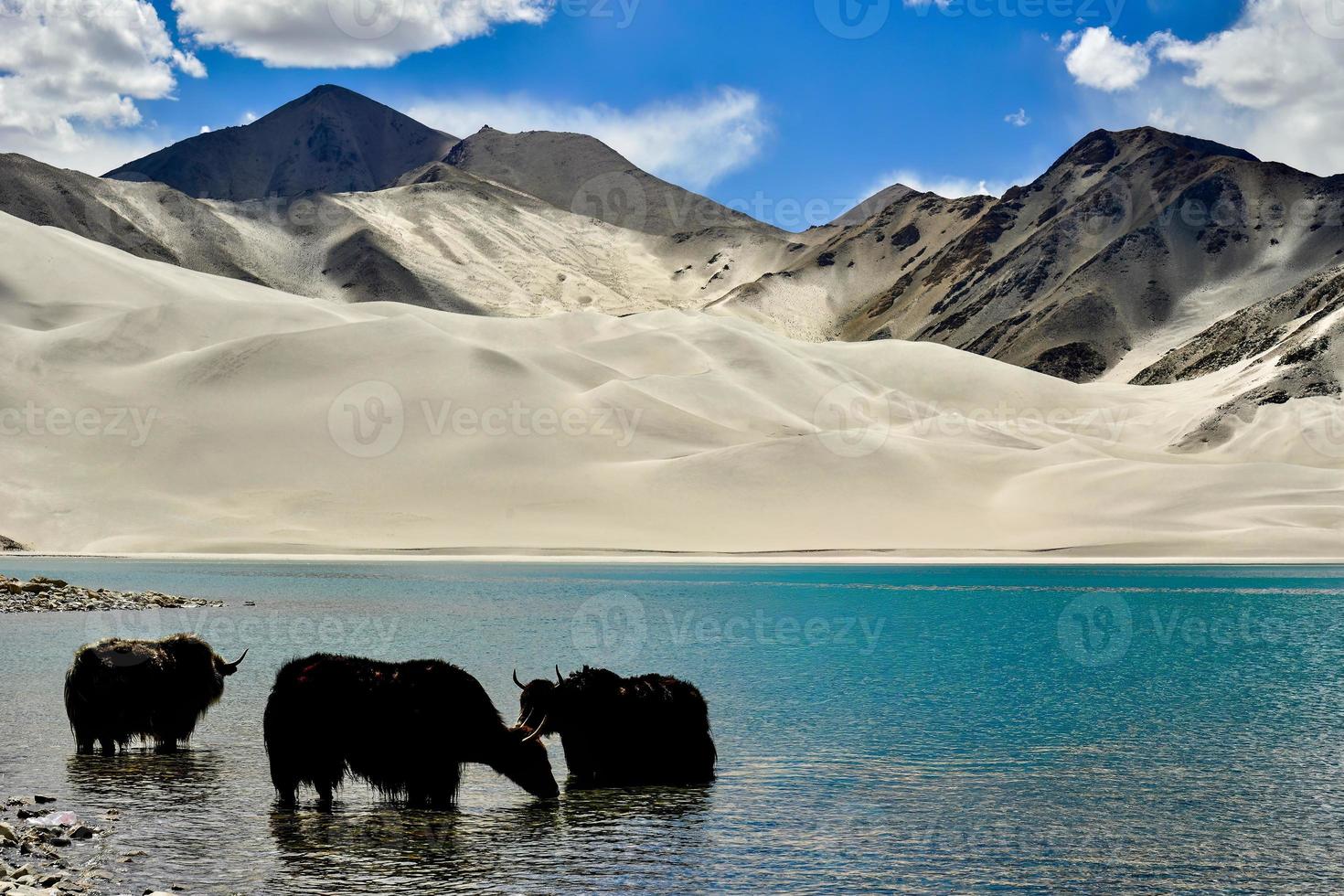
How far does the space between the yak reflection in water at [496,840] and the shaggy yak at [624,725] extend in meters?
0.34

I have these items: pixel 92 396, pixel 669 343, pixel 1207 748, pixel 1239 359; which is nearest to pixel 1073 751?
pixel 1207 748

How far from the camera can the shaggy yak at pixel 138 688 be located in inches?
610

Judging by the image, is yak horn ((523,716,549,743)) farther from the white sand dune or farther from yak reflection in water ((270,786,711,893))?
the white sand dune

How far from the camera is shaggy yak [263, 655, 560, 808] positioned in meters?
12.7

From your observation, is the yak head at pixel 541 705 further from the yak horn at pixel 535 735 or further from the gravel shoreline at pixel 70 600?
the gravel shoreline at pixel 70 600

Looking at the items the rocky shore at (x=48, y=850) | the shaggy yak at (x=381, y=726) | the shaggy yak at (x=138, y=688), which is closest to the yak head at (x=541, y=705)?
the shaggy yak at (x=381, y=726)

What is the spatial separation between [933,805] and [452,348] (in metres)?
107

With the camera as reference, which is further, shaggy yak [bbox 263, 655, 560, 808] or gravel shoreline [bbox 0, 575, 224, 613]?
gravel shoreline [bbox 0, 575, 224, 613]

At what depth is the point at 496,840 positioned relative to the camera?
12.3 m

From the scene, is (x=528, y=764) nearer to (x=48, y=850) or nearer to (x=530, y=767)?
(x=530, y=767)

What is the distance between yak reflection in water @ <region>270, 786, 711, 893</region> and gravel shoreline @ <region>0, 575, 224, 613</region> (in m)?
26.3

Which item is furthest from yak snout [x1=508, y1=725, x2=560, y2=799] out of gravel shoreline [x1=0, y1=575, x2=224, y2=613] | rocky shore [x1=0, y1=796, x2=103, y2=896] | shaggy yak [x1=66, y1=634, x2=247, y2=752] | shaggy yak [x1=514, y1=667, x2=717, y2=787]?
gravel shoreline [x1=0, y1=575, x2=224, y2=613]

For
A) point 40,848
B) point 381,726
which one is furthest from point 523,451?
point 40,848

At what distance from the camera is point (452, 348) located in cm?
11725
